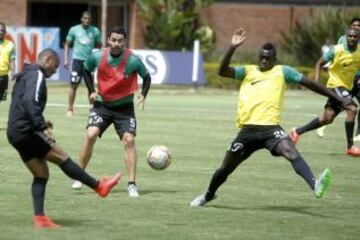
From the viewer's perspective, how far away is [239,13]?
4809 cm

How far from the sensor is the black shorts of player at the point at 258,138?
11883 millimetres

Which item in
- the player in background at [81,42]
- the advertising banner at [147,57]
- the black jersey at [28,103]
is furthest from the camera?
the advertising banner at [147,57]

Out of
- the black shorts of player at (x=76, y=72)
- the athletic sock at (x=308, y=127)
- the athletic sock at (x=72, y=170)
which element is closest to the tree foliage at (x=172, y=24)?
the black shorts of player at (x=76, y=72)

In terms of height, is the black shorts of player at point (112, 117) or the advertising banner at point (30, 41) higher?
the black shorts of player at point (112, 117)

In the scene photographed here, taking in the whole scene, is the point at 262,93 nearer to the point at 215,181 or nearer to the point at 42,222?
the point at 215,181

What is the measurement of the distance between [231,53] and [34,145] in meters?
2.36

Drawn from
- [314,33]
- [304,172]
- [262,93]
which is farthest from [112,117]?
[314,33]

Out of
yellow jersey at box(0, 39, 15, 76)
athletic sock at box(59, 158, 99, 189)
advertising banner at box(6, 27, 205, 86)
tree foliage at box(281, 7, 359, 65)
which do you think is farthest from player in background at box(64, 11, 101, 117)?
tree foliage at box(281, 7, 359, 65)

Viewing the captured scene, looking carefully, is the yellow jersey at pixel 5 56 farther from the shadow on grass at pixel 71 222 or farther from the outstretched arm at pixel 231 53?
the shadow on grass at pixel 71 222

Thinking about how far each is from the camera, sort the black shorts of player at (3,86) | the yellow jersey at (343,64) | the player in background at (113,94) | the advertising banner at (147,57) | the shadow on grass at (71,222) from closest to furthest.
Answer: the shadow on grass at (71,222), the player in background at (113,94), the yellow jersey at (343,64), the black shorts of player at (3,86), the advertising banner at (147,57)

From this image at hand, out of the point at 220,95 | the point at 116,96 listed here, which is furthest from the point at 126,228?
the point at 220,95

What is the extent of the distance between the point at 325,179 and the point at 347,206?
3.90ft

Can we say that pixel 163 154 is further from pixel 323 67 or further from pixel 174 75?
Result: pixel 174 75

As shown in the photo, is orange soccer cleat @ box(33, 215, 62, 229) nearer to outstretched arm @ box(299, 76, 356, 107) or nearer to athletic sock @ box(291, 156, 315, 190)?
athletic sock @ box(291, 156, 315, 190)
